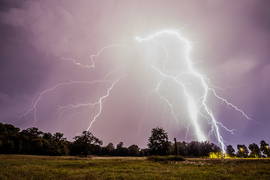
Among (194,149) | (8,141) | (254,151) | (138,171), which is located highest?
(8,141)

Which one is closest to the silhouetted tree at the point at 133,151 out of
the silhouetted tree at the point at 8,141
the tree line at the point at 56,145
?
the tree line at the point at 56,145

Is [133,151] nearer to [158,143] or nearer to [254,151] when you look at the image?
[158,143]

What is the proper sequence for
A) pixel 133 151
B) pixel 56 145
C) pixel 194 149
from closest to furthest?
pixel 56 145
pixel 133 151
pixel 194 149

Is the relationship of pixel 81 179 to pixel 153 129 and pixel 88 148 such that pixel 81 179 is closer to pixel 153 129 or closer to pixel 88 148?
pixel 88 148

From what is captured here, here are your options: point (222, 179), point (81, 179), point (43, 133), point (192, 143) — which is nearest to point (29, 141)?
point (43, 133)

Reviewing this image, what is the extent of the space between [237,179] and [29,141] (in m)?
64.9

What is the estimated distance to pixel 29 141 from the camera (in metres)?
53.7

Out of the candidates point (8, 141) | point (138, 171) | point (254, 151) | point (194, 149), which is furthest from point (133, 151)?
point (138, 171)

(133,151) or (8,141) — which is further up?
(8,141)

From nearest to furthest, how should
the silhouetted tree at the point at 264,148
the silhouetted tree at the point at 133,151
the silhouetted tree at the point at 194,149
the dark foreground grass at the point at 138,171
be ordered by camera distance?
1. the dark foreground grass at the point at 138,171
2. the silhouetted tree at the point at 264,148
3. the silhouetted tree at the point at 133,151
4. the silhouetted tree at the point at 194,149

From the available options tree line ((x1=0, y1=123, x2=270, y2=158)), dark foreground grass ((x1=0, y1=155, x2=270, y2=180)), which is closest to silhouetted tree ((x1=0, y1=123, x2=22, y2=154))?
tree line ((x1=0, y1=123, x2=270, y2=158))

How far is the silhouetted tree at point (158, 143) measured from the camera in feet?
139

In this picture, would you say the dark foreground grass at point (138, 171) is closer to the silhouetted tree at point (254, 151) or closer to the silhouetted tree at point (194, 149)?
the silhouetted tree at point (194, 149)

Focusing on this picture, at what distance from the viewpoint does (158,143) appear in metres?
43.7
